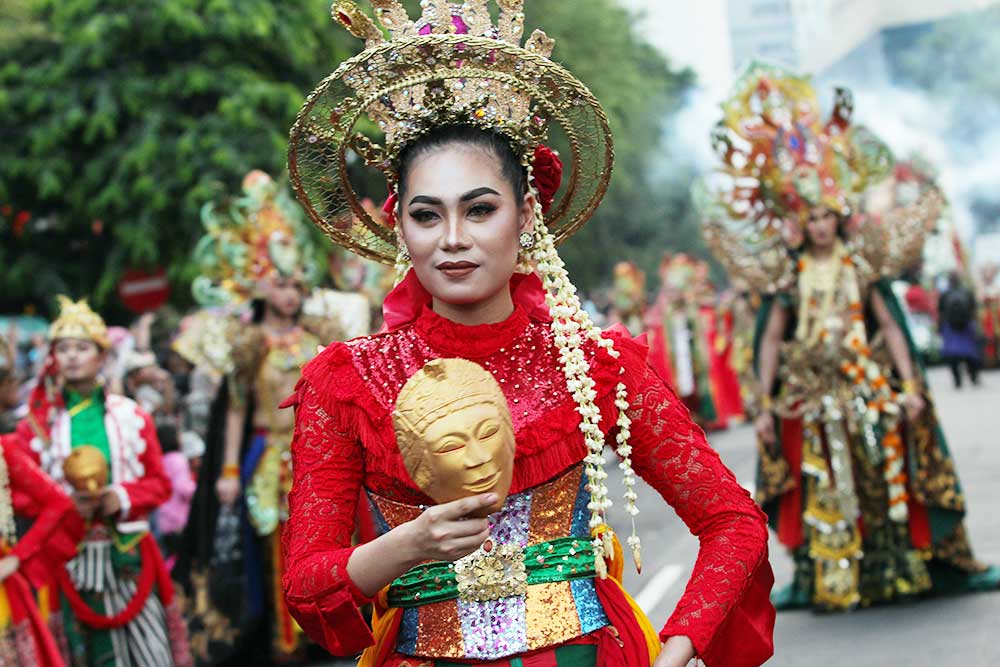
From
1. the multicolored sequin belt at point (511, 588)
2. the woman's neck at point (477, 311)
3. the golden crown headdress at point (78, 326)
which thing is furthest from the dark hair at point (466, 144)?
the golden crown headdress at point (78, 326)

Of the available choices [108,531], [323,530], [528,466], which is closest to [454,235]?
[528,466]

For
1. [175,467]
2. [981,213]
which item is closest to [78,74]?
[175,467]

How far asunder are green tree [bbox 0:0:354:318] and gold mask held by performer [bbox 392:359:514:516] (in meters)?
15.6

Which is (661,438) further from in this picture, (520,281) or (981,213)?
(981,213)

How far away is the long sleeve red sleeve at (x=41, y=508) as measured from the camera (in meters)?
6.73

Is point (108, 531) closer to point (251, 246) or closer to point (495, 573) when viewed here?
point (251, 246)

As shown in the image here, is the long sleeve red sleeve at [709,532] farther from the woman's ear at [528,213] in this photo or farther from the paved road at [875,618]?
the paved road at [875,618]

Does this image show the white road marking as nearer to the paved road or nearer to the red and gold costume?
the paved road

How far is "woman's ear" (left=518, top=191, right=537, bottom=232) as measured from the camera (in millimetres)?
3447

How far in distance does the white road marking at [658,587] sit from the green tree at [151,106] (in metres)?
9.46

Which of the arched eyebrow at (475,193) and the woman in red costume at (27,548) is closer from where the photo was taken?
the arched eyebrow at (475,193)

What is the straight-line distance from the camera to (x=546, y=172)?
3.59 meters

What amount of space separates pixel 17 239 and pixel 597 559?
1899 centimetres

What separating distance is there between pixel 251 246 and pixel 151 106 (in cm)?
1046
